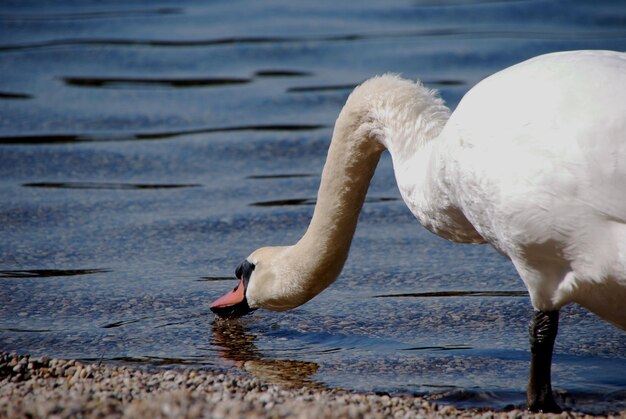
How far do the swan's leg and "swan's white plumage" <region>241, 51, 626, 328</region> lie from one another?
0.11 metres

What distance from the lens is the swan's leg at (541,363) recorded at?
5.08 m

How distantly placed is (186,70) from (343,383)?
795 centimetres

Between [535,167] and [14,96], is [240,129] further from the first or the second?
[535,167]

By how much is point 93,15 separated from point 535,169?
40.0 feet

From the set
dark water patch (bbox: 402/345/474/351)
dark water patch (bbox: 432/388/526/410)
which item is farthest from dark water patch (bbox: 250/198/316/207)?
dark water patch (bbox: 432/388/526/410)

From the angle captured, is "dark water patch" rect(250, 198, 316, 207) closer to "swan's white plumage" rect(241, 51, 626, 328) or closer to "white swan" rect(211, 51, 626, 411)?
"white swan" rect(211, 51, 626, 411)

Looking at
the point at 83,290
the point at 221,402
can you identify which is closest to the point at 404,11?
the point at 83,290

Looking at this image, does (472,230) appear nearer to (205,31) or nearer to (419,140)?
(419,140)

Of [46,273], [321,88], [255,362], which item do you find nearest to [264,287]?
[255,362]

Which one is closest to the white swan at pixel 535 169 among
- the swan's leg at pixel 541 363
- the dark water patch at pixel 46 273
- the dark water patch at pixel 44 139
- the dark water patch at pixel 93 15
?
the swan's leg at pixel 541 363

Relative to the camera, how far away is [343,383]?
558 cm

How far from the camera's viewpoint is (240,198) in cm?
891

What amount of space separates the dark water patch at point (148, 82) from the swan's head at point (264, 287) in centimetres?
642

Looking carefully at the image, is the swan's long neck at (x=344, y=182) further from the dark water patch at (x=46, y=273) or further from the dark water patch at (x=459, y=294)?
the dark water patch at (x=46, y=273)
